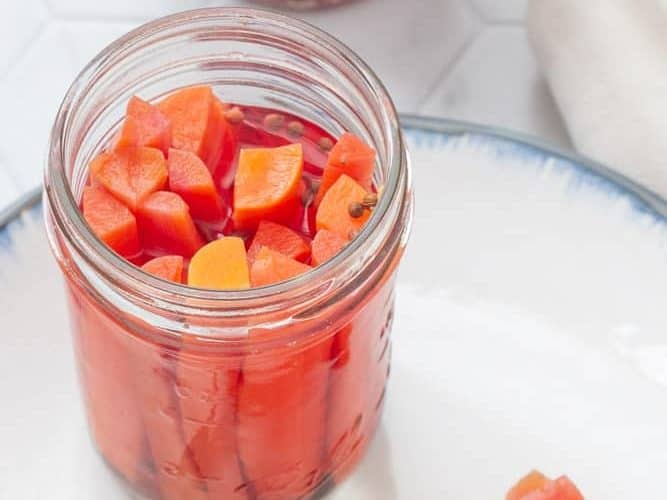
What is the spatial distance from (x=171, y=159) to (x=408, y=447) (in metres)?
0.29

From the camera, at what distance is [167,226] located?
0.71 m

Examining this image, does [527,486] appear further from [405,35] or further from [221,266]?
[405,35]

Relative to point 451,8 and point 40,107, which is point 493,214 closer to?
point 451,8

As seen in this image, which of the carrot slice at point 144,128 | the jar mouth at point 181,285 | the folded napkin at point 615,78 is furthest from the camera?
the folded napkin at point 615,78

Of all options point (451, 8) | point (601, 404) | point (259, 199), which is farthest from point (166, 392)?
point (451, 8)

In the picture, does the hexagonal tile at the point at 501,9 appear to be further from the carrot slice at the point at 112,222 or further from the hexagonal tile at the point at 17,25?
the carrot slice at the point at 112,222

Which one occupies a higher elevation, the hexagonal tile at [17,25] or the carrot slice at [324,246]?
the carrot slice at [324,246]

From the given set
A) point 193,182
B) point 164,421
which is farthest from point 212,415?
point 193,182

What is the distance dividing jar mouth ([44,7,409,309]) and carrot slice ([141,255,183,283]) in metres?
0.03

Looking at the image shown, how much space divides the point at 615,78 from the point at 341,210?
387 mm

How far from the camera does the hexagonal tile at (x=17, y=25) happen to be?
3.84 feet

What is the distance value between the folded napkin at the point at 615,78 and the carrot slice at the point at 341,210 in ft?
1.15

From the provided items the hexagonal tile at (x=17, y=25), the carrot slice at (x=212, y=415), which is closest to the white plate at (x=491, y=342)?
the carrot slice at (x=212, y=415)

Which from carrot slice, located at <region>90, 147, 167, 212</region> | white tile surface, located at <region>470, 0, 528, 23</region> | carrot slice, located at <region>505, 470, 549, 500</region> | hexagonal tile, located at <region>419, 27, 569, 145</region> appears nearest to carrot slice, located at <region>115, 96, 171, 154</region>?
carrot slice, located at <region>90, 147, 167, 212</region>
